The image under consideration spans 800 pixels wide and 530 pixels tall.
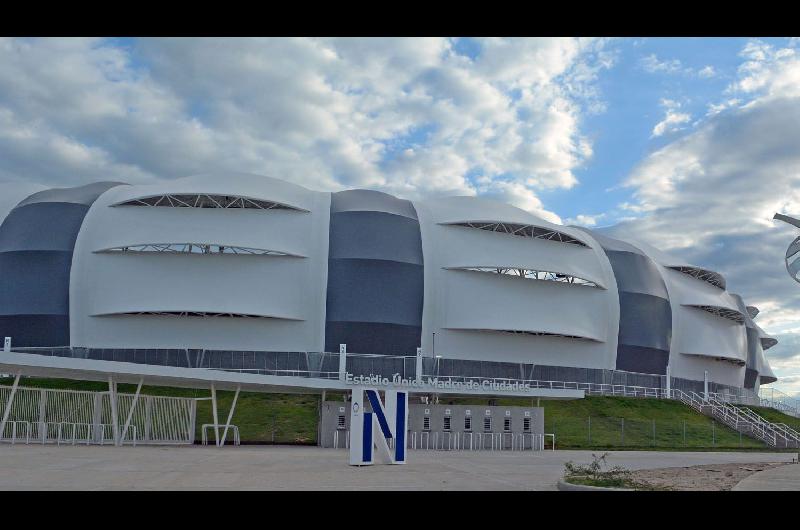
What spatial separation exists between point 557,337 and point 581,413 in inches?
352

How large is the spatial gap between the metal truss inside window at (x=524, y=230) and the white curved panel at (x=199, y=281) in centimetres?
1221

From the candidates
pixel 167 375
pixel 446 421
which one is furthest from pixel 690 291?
pixel 167 375

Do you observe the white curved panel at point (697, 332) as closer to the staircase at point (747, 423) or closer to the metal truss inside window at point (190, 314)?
the staircase at point (747, 423)

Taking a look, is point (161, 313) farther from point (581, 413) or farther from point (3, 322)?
point (581, 413)

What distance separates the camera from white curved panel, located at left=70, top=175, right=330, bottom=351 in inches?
2111

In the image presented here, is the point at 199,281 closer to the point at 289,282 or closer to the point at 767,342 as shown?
the point at 289,282

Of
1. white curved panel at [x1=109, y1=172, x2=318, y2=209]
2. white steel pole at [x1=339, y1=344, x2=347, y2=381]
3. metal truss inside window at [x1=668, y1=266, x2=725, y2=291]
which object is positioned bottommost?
white steel pole at [x1=339, y1=344, x2=347, y2=381]

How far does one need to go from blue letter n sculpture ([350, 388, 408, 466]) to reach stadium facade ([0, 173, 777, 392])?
2757 centimetres

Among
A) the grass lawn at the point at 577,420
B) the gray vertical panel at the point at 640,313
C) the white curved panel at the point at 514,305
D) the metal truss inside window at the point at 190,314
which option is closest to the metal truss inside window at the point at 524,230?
the white curved panel at the point at 514,305

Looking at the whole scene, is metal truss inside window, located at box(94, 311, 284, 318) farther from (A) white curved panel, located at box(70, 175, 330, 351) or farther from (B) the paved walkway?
(B) the paved walkway

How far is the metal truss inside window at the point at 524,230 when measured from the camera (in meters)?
60.5

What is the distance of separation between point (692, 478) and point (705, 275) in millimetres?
60114

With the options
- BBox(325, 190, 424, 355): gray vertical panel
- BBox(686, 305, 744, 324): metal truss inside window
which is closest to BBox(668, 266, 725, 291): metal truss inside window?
BBox(686, 305, 744, 324): metal truss inside window
